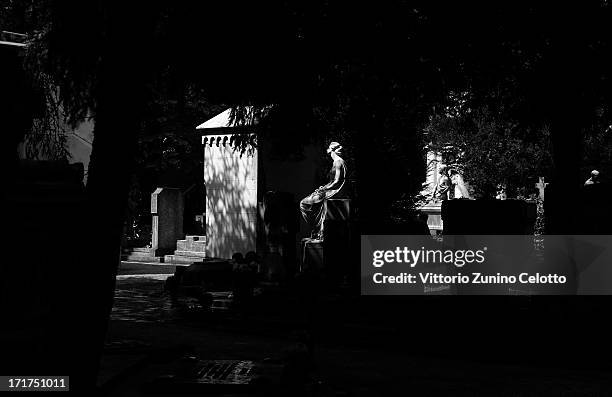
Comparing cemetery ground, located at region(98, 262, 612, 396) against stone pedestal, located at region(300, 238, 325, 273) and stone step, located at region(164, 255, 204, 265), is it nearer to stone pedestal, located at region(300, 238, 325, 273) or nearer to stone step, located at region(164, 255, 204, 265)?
stone pedestal, located at region(300, 238, 325, 273)

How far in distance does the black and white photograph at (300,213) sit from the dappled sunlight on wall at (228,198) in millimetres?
84

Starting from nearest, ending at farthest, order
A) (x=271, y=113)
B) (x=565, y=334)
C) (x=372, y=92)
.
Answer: (x=565, y=334)
(x=271, y=113)
(x=372, y=92)

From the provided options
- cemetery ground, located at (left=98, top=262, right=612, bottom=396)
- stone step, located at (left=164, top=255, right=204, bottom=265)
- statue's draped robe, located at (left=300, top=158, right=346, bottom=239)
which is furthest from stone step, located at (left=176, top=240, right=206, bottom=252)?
cemetery ground, located at (left=98, top=262, right=612, bottom=396)

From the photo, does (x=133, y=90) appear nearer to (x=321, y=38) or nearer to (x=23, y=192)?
(x=23, y=192)

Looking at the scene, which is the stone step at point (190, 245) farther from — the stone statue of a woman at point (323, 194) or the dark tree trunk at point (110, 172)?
the dark tree trunk at point (110, 172)

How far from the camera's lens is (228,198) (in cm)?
2867

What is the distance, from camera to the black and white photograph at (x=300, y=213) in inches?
303

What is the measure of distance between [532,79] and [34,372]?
12.2m

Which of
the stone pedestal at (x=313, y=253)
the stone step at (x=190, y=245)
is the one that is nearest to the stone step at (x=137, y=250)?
the stone step at (x=190, y=245)

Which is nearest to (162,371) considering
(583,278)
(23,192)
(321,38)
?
(23,192)

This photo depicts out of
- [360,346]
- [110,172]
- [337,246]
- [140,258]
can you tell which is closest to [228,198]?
[337,246]

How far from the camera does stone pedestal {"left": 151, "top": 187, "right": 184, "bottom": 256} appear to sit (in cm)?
4062

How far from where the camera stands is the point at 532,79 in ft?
57.4

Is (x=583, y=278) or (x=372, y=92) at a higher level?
(x=372, y=92)
